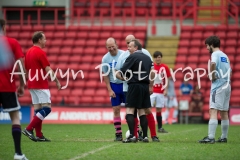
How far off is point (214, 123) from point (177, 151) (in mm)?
1971

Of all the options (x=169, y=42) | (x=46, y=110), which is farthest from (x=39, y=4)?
(x=46, y=110)

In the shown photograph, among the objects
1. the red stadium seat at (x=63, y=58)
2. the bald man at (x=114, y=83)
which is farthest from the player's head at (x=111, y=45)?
the red stadium seat at (x=63, y=58)

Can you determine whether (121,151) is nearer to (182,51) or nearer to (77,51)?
(182,51)

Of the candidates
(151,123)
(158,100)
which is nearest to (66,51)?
(158,100)

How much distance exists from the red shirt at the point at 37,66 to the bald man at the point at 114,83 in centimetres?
131

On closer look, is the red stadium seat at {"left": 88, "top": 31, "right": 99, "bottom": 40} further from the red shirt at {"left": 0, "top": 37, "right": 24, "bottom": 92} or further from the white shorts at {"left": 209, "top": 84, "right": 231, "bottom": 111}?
the red shirt at {"left": 0, "top": 37, "right": 24, "bottom": 92}

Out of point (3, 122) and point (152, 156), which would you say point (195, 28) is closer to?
point (3, 122)

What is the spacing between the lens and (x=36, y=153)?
1009cm

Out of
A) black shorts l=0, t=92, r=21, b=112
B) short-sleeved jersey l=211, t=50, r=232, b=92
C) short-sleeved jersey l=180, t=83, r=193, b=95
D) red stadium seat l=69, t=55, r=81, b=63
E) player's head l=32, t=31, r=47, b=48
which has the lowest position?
short-sleeved jersey l=180, t=83, r=193, b=95

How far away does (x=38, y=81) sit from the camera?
1280cm

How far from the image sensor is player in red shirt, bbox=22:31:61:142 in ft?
41.8

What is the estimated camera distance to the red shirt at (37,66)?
12734 millimetres

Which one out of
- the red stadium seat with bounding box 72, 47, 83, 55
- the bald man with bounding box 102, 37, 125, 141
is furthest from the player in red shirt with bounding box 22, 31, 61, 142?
the red stadium seat with bounding box 72, 47, 83, 55

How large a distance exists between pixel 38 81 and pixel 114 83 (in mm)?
1677
